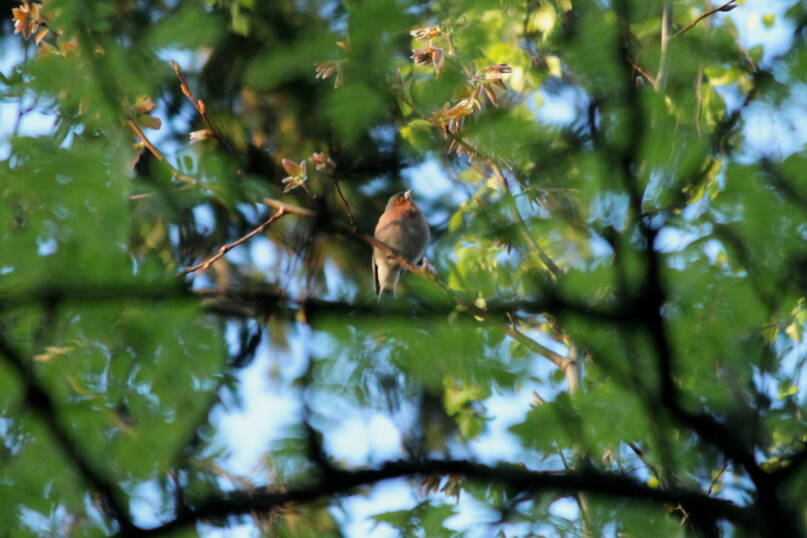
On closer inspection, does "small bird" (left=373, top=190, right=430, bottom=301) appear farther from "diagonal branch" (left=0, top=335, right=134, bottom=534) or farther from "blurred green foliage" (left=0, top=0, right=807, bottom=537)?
"diagonal branch" (left=0, top=335, right=134, bottom=534)

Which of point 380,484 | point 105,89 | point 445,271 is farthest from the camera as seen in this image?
point 445,271

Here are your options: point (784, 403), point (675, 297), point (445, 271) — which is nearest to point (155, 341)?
point (445, 271)

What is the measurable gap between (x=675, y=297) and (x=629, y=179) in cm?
28

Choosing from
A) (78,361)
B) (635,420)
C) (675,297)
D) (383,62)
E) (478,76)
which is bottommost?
(635,420)

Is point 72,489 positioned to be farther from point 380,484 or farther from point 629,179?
point 629,179

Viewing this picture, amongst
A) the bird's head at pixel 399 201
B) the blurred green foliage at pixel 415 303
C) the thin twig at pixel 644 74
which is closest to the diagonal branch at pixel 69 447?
the blurred green foliage at pixel 415 303

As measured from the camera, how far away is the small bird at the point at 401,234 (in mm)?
Answer: 7438

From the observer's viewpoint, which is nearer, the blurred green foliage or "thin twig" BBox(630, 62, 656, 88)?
the blurred green foliage

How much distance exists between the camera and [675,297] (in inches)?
70.6

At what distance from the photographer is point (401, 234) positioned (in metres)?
7.42

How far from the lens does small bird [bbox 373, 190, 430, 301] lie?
744 cm

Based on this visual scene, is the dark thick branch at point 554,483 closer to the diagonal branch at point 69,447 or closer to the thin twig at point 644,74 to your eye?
the diagonal branch at point 69,447

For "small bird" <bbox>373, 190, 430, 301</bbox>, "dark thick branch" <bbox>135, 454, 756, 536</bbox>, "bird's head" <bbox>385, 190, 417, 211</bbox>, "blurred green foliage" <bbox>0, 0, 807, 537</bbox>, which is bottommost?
"dark thick branch" <bbox>135, 454, 756, 536</bbox>

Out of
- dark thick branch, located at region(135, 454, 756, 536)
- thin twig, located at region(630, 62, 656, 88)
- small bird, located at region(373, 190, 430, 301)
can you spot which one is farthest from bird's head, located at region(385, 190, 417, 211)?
dark thick branch, located at region(135, 454, 756, 536)
